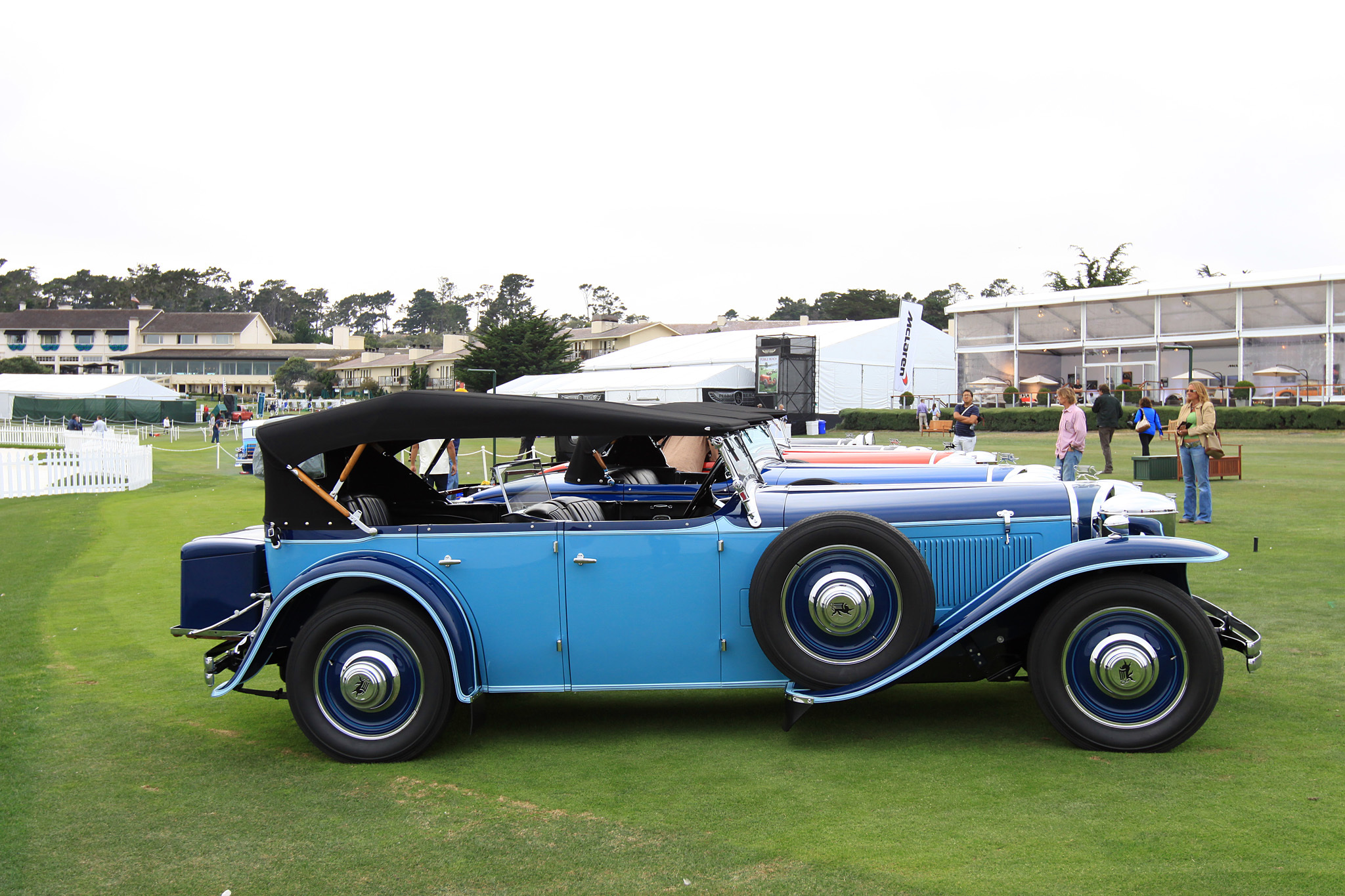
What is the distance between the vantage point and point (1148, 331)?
42562 millimetres

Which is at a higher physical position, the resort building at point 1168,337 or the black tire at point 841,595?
the resort building at point 1168,337

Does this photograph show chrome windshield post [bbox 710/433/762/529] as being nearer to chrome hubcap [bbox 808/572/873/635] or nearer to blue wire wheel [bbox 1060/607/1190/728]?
chrome hubcap [bbox 808/572/873/635]

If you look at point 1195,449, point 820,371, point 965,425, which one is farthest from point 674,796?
point 820,371

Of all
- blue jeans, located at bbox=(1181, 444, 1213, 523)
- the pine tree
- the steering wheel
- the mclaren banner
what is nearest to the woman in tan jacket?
blue jeans, located at bbox=(1181, 444, 1213, 523)

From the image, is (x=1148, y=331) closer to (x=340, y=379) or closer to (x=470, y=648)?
(x=470, y=648)

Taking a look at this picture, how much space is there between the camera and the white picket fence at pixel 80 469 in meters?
18.0

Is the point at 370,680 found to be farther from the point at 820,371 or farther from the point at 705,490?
the point at 820,371

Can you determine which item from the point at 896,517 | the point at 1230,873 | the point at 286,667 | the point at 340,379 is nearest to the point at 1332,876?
the point at 1230,873

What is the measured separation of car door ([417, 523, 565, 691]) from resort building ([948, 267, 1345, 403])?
120 feet

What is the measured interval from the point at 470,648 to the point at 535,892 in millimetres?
1496

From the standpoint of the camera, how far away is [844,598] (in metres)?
4.32

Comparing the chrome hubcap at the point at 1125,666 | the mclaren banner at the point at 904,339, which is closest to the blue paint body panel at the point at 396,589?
the chrome hubcap at the point at 1125,666

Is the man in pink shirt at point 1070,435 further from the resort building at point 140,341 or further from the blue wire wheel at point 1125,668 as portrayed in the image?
the resort building at point 140,341

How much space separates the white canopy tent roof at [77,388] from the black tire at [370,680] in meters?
64.9
